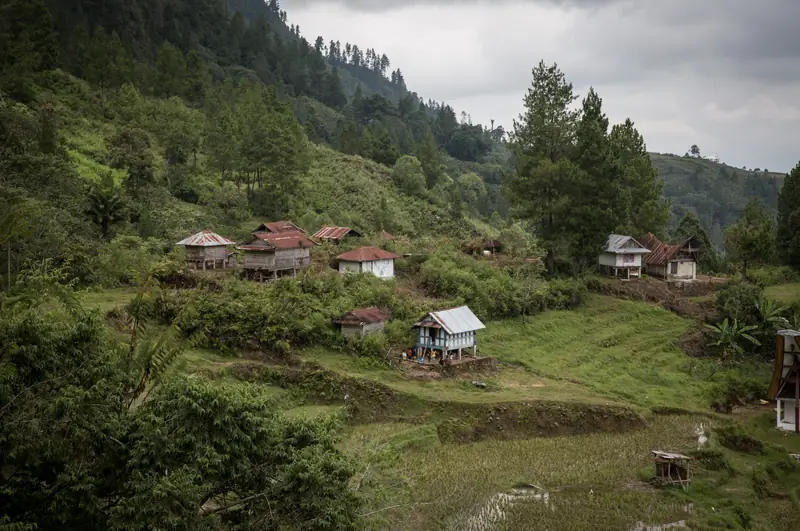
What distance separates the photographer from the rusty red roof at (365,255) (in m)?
37.7

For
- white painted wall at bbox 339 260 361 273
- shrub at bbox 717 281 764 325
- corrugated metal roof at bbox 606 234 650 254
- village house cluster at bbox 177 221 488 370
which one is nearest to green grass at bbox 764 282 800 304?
shrub at bbox 717 281 764 325

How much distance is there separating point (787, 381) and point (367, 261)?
2037 centimetres

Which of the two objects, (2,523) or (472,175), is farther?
(472,175)

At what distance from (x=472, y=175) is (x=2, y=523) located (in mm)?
79915

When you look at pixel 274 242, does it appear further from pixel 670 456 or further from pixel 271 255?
pixel 670 456

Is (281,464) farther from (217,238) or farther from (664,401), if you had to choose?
(217,238)

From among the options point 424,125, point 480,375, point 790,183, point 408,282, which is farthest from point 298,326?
point 424,125

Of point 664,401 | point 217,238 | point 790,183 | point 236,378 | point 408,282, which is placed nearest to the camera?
point 236,378

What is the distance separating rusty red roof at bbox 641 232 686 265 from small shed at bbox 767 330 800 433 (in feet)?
Result: 59.8

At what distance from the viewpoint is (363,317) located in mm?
30656

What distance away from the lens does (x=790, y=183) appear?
50.0m

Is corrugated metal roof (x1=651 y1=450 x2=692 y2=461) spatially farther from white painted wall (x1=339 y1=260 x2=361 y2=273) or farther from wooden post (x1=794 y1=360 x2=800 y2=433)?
white painted wall (x1=339 y1=260 x2=361 y2=273)

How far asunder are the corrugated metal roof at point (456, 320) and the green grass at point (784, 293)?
1857 cm

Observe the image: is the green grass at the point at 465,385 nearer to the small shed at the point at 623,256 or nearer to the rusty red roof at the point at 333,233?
the rusty red roof at the point at 333,233
